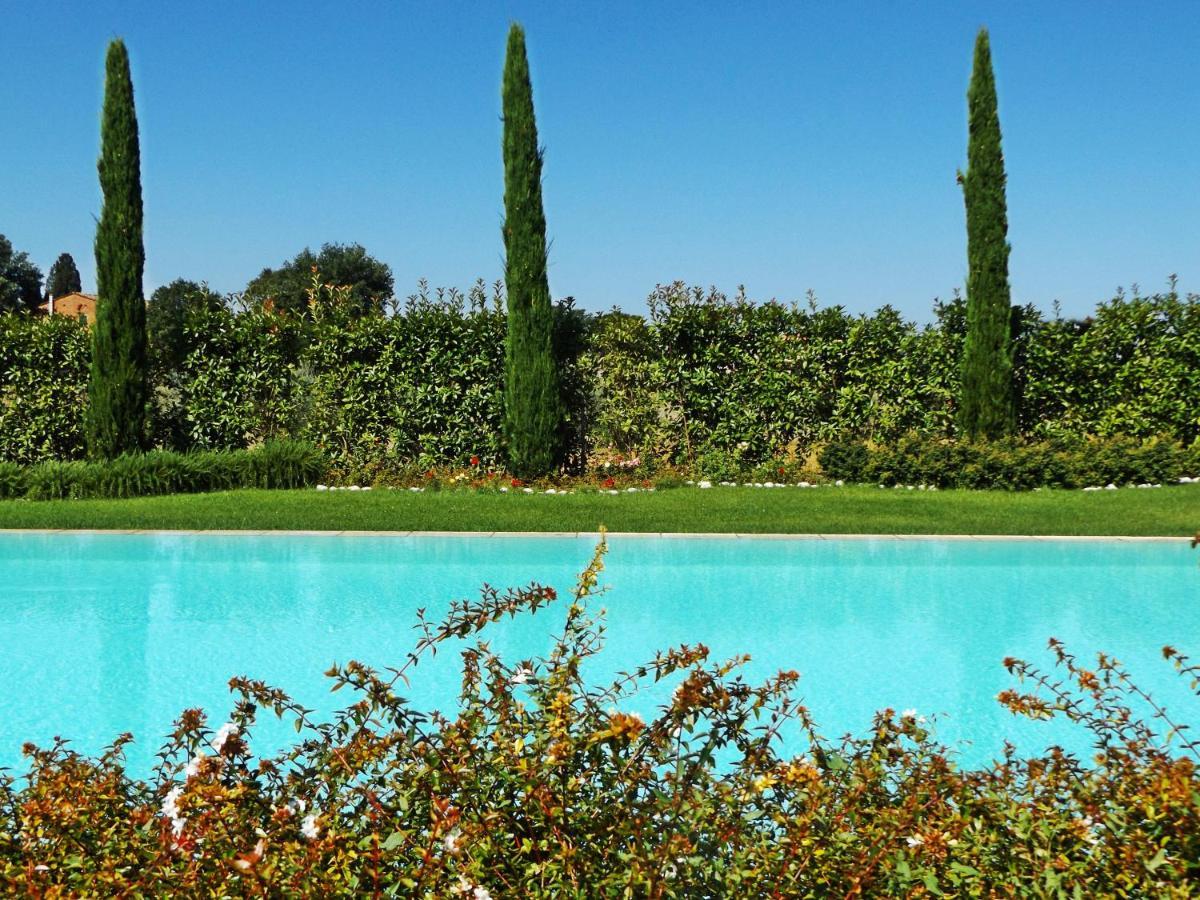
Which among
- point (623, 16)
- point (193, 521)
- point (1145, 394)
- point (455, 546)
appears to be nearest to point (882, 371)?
point (1145, 394)

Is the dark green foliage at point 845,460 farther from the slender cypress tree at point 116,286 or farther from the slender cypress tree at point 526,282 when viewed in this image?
the slender cypress tree at point 116,286

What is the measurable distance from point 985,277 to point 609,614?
9.57m

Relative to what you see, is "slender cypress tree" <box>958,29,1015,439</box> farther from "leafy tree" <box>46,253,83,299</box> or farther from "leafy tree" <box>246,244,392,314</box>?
"leafy tree" <box>46,253,83,299</box>

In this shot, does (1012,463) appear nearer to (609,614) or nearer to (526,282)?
(526,282)

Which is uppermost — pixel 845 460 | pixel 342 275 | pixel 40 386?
pixel 342 275

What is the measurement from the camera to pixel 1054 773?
2941 millimetres

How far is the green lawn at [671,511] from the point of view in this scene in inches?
432

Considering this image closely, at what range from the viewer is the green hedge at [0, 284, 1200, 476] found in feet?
50.4

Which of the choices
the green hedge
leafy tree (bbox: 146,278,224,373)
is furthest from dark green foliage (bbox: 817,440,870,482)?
leafy tree (bbox: 146,278,224,373)

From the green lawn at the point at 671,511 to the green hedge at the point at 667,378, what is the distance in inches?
83.9

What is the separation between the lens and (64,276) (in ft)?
261

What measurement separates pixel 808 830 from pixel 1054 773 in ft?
2.88

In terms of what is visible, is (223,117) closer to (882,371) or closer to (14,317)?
(14,317)

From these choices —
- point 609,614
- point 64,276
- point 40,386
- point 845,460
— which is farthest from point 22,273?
point 609,614
